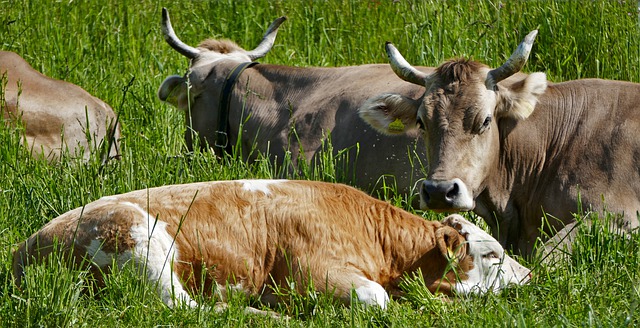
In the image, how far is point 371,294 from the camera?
17.1 ft

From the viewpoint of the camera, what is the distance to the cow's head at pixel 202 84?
958cm

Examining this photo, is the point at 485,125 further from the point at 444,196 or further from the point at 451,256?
the point at 451,256

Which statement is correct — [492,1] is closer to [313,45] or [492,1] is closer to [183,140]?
[313,45]

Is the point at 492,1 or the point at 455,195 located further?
the point at 492,1

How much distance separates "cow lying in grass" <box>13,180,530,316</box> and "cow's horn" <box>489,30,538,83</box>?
139 centimetres

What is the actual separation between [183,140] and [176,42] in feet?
4.16

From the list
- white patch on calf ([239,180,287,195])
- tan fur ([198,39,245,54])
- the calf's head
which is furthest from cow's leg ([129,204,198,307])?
tan fur ([198,39,245,54])

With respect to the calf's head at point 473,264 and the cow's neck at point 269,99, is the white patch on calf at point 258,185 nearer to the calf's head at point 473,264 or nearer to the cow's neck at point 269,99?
the calf's head at point 473,264

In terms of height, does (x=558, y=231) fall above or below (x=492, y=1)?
below

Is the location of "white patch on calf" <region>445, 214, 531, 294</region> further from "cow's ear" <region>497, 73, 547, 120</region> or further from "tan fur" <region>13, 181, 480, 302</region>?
"cow's ear" <region>497, 73, 547, 120</region>

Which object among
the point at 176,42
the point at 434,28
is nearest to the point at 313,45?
the point at 434,28

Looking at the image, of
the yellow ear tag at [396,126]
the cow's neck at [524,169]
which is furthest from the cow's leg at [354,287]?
the yellow ear tag at [396,126]

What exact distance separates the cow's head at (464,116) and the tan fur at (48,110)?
3156 mm

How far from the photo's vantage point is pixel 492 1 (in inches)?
454
